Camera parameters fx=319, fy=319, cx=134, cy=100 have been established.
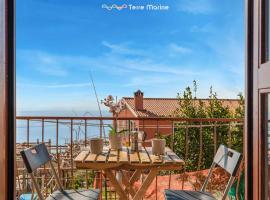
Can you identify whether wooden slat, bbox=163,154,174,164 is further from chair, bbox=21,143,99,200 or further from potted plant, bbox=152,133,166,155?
chair, bbox=21,143,99,200

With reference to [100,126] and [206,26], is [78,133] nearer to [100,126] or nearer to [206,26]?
[100,126]

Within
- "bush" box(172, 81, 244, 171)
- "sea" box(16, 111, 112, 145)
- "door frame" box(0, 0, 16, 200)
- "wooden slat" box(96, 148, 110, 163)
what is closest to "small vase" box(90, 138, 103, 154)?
"wooden slat" box(96, 148, 110, 163)

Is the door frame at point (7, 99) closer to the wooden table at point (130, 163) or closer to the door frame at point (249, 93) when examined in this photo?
the wooden table at point (130, 163)

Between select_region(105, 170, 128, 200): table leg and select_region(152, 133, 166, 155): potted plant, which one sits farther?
select_region(152, 133, 166, 155): potted plant

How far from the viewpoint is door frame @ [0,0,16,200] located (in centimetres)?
144

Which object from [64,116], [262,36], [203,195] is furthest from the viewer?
[64,116]

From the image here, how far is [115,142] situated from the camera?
A: 103 inches

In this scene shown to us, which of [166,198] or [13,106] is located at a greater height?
[13,106]

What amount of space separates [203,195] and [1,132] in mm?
1603

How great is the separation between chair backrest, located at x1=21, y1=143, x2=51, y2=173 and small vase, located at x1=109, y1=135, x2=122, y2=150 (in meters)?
0.51

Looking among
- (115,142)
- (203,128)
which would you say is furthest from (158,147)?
(203,128)

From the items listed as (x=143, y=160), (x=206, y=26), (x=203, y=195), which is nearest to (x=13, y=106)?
(x=143, y=160)

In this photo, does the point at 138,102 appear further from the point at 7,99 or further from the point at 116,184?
the point at 7,99

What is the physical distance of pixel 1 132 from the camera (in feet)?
4.72
